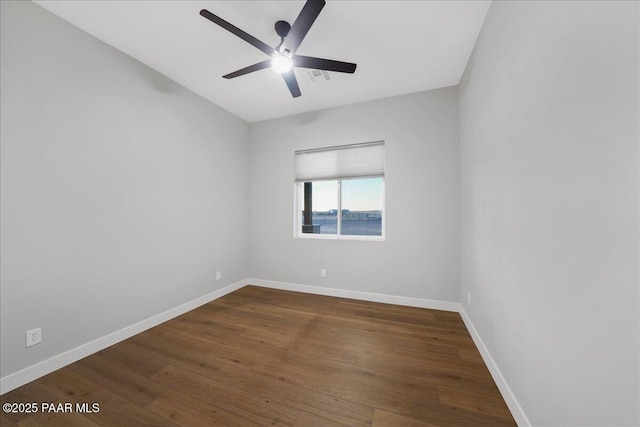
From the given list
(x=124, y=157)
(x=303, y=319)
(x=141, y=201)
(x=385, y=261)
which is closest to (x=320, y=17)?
(x=124, y=157)

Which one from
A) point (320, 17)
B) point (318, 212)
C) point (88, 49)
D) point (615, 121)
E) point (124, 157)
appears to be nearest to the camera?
point (615, 121)

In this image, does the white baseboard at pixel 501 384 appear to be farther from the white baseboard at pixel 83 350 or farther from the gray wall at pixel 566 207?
the white baseboard at pixel 83 350

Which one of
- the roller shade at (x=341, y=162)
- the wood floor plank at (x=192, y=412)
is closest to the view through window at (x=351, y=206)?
the roller shade at (x=341, y=162)

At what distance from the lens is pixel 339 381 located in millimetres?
1641

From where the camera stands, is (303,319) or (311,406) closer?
(311,406)

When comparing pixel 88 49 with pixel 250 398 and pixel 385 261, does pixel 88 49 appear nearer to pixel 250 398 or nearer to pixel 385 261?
pixel 250 398

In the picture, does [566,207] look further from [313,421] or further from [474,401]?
[313,421]

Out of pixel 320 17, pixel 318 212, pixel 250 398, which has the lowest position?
pixel 250 398

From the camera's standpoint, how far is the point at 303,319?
103 inches

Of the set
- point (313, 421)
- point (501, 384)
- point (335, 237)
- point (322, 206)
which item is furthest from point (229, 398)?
point (322, 206)

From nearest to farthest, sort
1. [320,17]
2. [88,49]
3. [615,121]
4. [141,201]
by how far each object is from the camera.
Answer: [615,121] < [320,17] < [88,49] < [141,201]

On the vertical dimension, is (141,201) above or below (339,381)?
above

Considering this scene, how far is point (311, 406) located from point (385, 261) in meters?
1.98

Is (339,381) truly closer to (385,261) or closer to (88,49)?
(385,261)
